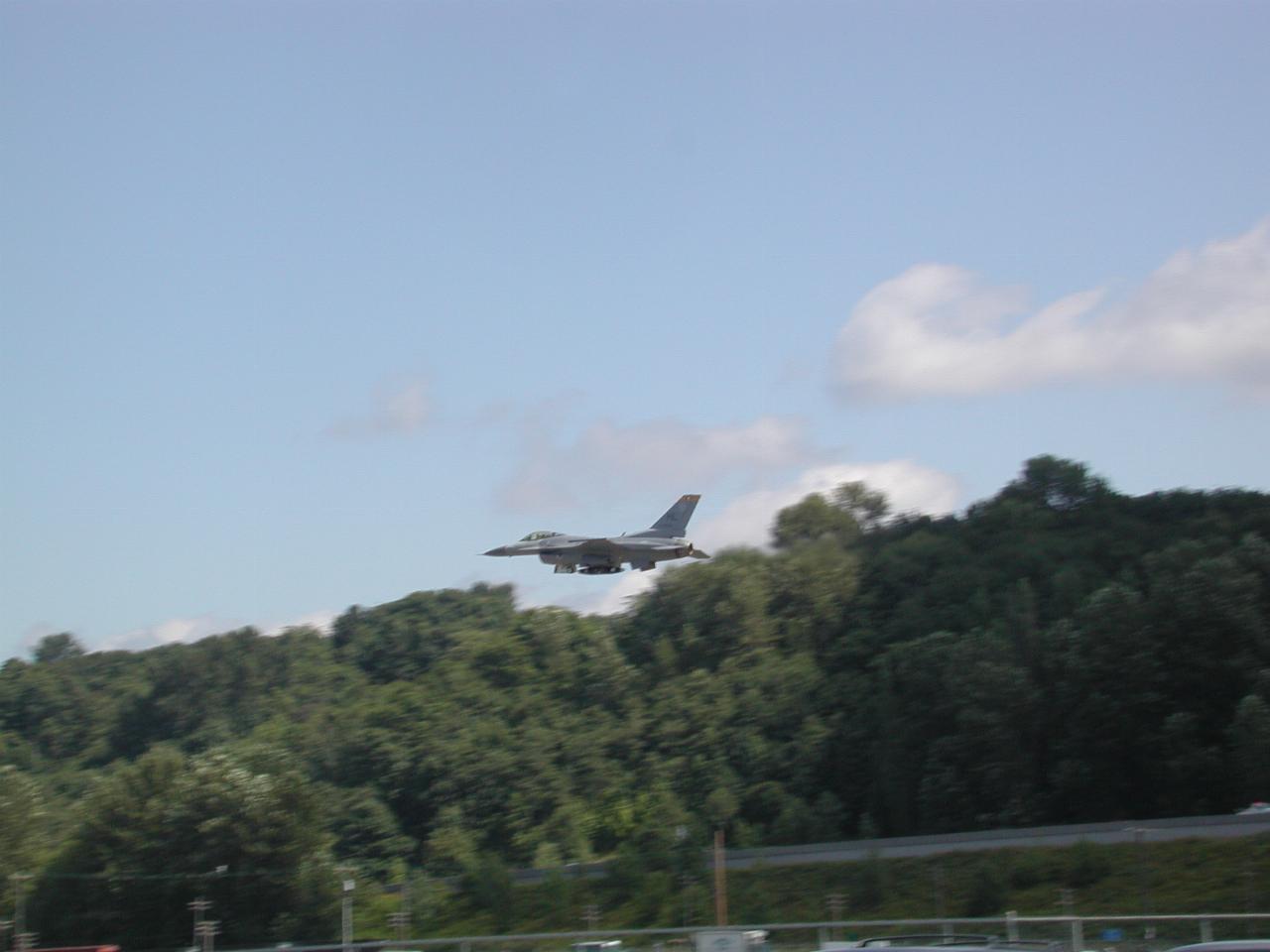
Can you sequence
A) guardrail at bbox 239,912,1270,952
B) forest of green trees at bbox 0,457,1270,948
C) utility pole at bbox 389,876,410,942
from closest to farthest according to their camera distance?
guardrail at bbox 239,912,1270,952 → utility pole at bbox 389,876,410,942 → forest of green trees at bbox 0,457,1270,948

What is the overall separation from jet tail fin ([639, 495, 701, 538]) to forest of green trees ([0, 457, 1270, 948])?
1496 cm

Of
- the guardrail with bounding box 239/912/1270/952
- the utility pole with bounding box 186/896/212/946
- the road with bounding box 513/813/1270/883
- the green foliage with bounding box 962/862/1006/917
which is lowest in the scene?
the utility pole with bounding box 186/896/212/946

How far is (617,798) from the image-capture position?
309 ft

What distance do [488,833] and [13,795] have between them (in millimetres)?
27754

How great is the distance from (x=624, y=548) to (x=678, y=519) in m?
2.80

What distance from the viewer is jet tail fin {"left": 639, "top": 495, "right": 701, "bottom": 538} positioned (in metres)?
51.9

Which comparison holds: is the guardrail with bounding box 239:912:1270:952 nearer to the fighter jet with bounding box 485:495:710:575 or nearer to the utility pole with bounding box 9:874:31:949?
Answer: the fighter jet with bounding box 485:495:710:575

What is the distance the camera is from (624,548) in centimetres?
5025

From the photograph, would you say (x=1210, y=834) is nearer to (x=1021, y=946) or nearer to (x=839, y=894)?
(x=839, y=894)

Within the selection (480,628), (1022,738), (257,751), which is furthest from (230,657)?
(1022,738)

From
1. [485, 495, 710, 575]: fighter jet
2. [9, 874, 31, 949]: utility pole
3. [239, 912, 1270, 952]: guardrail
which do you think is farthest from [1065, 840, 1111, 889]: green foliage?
[9, 874, 31, 949]: utility pole

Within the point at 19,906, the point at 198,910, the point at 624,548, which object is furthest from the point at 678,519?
the point at 19,906

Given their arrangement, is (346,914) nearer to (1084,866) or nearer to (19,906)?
(1084,866)

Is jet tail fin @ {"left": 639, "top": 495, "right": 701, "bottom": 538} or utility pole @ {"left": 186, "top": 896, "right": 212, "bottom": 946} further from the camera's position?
utility pole @ {"left": 186, "top": 896, "right": 212, "bottom": 946}
